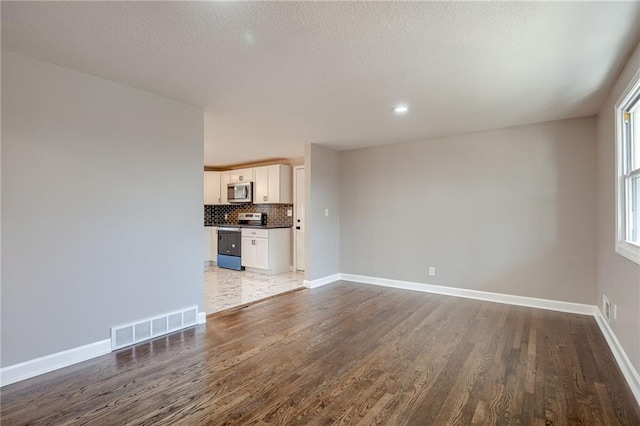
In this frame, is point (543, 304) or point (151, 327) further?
point (543, 304)

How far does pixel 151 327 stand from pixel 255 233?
340cm

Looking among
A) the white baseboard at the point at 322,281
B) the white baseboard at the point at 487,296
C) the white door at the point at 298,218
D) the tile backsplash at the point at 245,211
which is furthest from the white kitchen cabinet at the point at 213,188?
the white baseboard at the point at 487,296

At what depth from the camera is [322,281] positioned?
17.0ft

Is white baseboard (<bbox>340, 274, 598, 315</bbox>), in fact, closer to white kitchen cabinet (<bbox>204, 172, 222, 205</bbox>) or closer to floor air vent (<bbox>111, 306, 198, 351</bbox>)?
floor air vent (<bbox>111, 306, 198, 351</bbox>)

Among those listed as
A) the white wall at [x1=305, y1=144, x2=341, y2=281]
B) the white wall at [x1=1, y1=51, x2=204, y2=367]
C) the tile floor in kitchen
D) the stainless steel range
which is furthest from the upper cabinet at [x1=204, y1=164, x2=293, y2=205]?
the white wall at [x1=1, y1=51, x2=204, y2=367]

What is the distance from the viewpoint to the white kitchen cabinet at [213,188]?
7.43 m

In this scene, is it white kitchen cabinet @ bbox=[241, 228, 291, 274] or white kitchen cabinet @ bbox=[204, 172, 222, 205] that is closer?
white kitchen cabinet @ bbox=[241, 228, 291, 274]

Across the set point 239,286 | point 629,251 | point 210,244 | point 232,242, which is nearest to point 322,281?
point 239,286

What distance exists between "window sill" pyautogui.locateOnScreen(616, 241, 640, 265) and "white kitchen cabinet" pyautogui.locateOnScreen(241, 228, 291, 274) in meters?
4.85

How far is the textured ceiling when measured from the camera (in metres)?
1.78

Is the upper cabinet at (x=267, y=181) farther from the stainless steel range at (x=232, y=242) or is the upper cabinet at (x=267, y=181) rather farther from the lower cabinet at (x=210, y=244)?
the lower cabinet at (x=210, y=244)

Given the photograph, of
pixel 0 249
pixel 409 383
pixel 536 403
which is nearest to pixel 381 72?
pixel 409 383

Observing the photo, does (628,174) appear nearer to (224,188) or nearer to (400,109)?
(400,109)

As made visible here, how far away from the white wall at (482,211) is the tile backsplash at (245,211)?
68.2 inches
